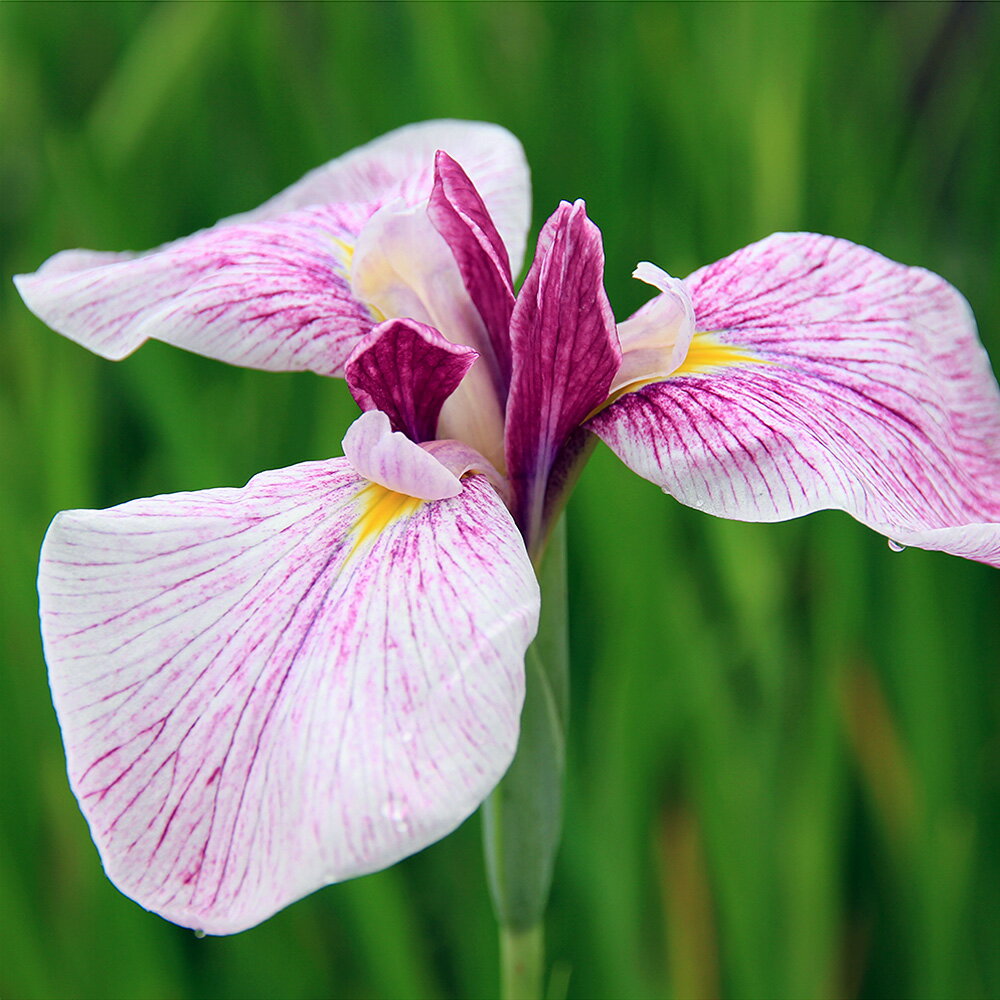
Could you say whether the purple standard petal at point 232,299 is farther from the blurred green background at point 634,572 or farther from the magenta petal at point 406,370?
the blurred green background at point 634,572

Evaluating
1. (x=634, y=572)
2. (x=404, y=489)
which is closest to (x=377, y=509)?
(x=404, y=489)

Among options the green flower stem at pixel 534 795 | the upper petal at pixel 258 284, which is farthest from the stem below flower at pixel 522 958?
the upper petal at pixel 258 284

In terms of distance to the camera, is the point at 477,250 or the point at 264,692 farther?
the point at 477,250

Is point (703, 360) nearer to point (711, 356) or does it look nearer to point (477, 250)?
point (711, 356)

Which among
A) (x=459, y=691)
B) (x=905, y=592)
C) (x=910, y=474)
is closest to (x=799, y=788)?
(x=905, y=592)

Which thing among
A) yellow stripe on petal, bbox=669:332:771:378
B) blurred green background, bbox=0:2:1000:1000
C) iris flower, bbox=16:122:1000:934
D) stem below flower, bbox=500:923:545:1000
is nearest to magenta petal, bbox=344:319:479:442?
iris flower, bbox=16:122:1000:934

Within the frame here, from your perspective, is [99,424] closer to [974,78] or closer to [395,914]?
[395,914]
